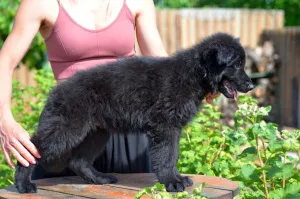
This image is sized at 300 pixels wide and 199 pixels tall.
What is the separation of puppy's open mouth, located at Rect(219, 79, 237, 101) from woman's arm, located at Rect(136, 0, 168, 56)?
0.83 meters

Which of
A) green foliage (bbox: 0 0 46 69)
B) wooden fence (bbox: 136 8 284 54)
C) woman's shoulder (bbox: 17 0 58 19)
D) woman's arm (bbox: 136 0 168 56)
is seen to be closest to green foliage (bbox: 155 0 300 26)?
wooden fence (bbox: 136 8 284 54)

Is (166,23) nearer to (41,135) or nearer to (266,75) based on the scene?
(266,75)

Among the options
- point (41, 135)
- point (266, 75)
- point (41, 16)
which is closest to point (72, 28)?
point (41, 16)

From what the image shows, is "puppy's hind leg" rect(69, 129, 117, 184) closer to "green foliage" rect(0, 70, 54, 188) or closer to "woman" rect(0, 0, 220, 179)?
"woman" rect(0, 0, 220, 179)

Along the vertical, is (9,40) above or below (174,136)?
above

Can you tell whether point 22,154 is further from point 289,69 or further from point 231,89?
point 289,69

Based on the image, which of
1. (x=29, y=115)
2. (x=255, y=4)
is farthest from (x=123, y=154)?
(x=255, y=4)

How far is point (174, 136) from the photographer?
12.3 ft

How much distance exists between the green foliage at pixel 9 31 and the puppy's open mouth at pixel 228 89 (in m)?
5.83

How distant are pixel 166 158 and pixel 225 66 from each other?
64 centimetres

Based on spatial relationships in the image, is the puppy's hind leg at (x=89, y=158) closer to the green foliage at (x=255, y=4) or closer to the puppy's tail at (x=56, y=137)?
the puppy's tail at (x=56, y=137)

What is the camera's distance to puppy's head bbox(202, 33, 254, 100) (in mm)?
3819

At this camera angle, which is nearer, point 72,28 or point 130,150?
point 72,28

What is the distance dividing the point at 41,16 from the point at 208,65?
1.13 metres
